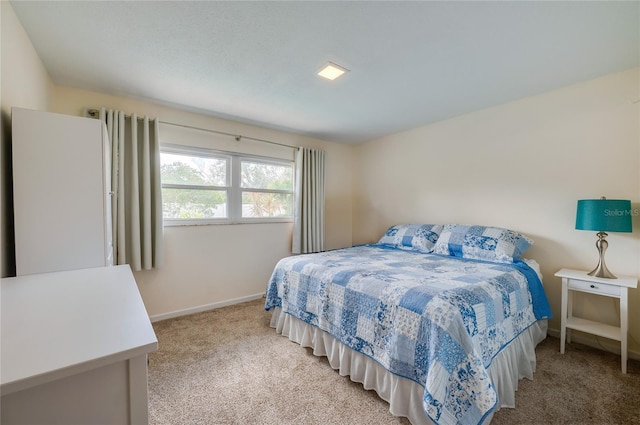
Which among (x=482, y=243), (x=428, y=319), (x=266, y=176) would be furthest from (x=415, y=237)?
(x=266, y=176)

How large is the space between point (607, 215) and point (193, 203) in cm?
384

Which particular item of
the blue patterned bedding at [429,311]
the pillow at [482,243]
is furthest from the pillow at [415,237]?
the blue patterned bedding at [429,311]

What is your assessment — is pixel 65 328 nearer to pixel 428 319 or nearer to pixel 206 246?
pixel 428 319

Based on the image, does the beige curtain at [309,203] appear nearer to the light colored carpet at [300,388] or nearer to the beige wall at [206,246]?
the beige wall at [206,246]

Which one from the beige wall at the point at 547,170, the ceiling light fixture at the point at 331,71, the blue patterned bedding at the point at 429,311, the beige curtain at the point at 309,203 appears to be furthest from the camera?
the beige curtain at the point at 309,203

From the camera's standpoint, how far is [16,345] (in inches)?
26.6

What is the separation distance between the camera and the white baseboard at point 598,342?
6.92 feet

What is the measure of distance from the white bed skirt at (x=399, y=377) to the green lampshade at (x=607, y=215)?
0.92 meters

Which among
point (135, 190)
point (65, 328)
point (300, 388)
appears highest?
point (135, 190)

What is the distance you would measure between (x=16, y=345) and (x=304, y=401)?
56.9 inches

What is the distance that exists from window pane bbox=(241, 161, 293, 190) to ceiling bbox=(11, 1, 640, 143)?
3.08 feet

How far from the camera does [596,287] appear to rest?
6.60 feet

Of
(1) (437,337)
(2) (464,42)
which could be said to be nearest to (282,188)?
(2) (464,42)

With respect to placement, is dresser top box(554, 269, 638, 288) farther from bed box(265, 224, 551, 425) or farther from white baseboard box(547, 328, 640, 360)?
white baseboard box(547, 328, 640, 360)
